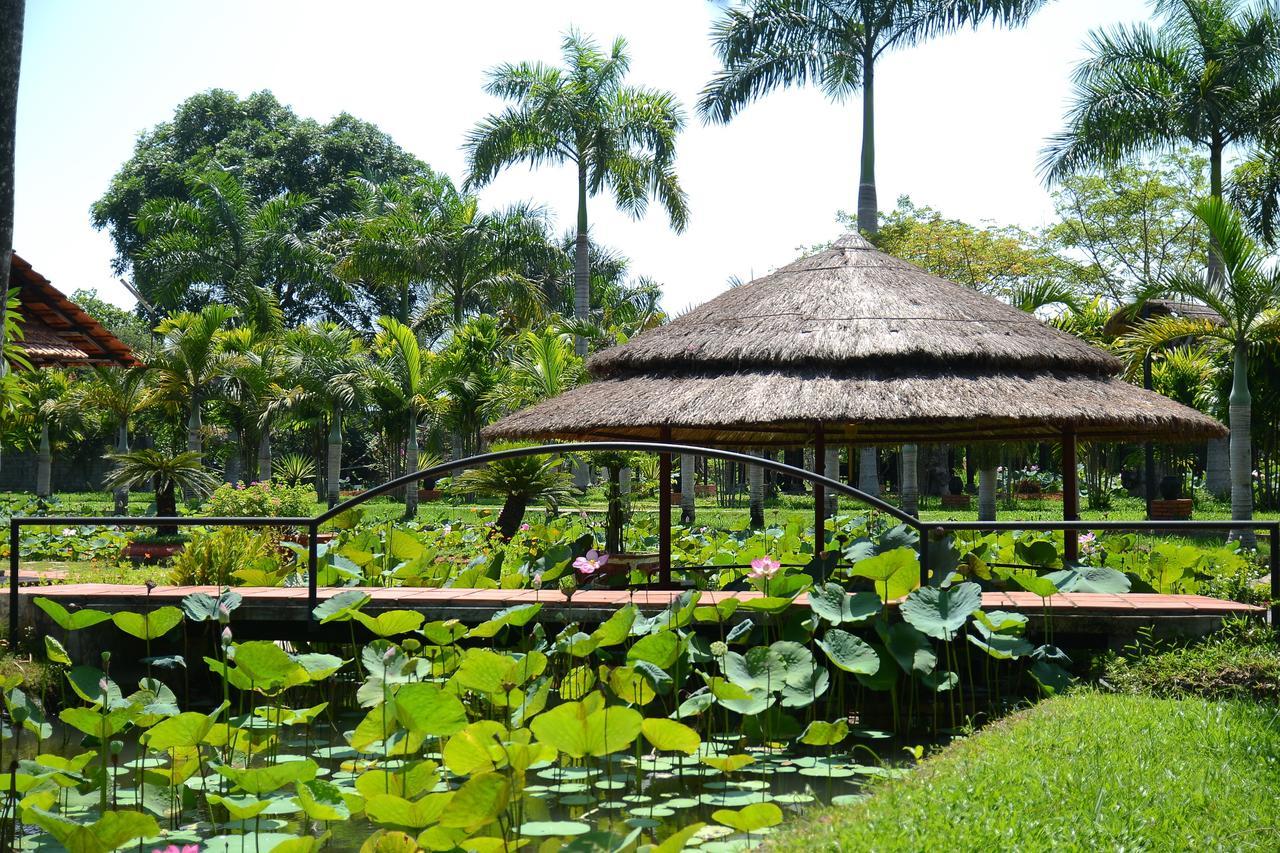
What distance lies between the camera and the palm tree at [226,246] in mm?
32812

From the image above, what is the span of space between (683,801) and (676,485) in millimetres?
29663

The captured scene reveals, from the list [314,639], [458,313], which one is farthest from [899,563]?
[458,313]

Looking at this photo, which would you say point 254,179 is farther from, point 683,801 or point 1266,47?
point 683,801

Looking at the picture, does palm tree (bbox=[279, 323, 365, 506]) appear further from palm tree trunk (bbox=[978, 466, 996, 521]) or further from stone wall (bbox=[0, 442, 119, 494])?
stone wall (bbox=[0, 442, 119, 494])

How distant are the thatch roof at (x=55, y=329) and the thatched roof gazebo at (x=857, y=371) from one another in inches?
192

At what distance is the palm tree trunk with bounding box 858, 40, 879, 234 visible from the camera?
76.6 feet

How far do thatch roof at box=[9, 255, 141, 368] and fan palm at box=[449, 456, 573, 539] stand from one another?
13.7 feet

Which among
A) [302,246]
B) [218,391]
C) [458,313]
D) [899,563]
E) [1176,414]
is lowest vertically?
[899,563]

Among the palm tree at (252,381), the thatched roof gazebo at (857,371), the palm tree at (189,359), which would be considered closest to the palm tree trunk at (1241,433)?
the thatched roof gazebo at (857,371)

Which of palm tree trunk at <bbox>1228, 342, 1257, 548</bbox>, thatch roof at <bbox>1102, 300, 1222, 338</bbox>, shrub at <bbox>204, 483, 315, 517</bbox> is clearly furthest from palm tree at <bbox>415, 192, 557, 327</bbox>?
palm tree trunk at <bbox>1228, 342, 1257, 548</bbox>

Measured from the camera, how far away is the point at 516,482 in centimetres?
1370

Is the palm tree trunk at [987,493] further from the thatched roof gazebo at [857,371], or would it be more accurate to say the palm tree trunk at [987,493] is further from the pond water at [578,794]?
the pond water at [578,794]

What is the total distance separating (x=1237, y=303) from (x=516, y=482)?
9017 mm

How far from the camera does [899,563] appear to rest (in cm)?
570
